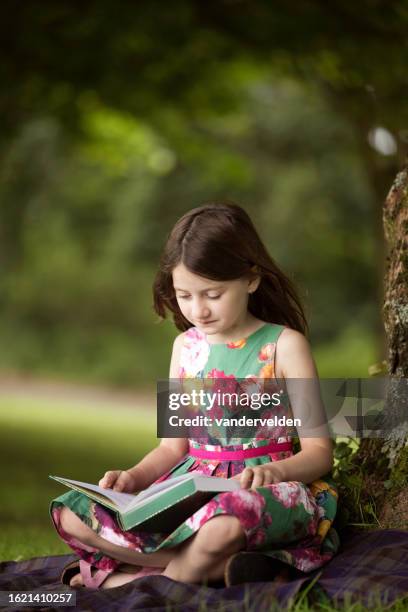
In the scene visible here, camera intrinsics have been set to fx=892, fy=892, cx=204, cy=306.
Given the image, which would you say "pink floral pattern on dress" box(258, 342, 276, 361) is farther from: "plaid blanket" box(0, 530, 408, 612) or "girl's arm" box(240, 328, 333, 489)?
"plaid blanket" box(0, 530, 408, 612)

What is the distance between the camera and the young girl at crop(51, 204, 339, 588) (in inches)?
98.7

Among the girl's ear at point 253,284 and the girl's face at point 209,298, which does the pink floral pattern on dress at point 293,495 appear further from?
the girl's ear at point 253,284

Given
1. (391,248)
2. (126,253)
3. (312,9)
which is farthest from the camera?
(126,253)

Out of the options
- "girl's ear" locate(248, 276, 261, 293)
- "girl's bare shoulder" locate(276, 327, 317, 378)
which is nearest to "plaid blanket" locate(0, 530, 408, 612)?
"girl's bare shoulder" locate(276, 327, 317, 378)

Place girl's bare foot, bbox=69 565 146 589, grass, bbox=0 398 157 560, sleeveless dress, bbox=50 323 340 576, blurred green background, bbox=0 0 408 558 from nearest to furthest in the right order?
sleeveless dress, bbox=50 323 340 576 < girl's bare foot, bbox=69 565 146 589 < grass, bbox=0 398 157 560 < blurred green background, bbox=0 0 408 558

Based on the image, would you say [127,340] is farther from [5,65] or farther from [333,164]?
[5,65]

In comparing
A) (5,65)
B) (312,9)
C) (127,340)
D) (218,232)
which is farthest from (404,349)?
(127,340)

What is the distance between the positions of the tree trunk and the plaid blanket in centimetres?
17

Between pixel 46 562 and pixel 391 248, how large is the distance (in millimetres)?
1751

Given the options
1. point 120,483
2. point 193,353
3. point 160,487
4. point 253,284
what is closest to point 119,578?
point 120,483

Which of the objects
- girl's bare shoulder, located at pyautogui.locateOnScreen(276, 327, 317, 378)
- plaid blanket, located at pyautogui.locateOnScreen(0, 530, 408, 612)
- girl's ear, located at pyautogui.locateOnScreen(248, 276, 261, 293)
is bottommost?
plaid blanket, located at pyautogui.locateOnScreen(0, 530, 408, 612)

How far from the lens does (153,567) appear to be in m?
2.73

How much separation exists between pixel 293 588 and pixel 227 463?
56 cm

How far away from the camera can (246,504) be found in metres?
2.47
